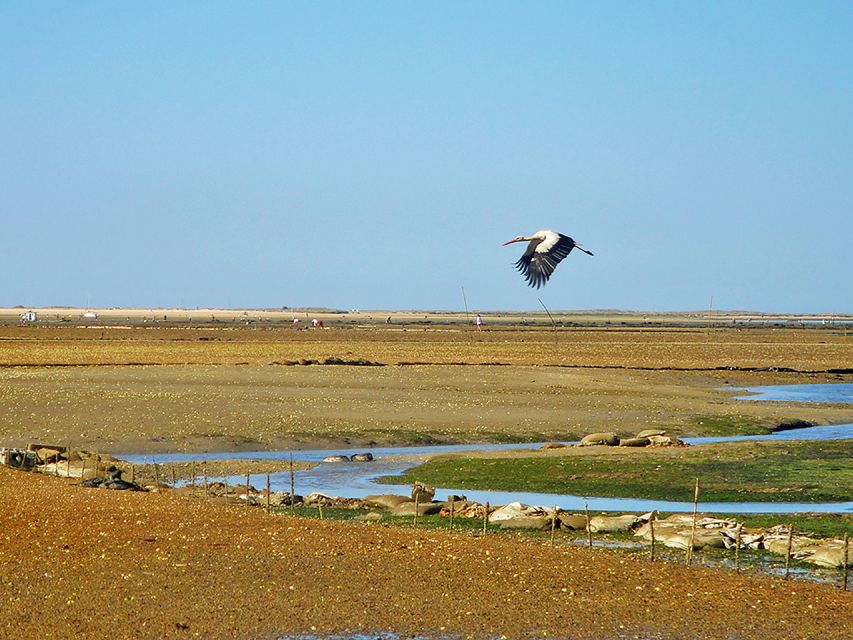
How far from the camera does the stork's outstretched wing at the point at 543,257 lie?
868 inches

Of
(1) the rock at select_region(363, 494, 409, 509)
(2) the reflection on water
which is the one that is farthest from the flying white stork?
(2) the reflection on water

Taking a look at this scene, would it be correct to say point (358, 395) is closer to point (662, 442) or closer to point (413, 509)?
point (662, 442)

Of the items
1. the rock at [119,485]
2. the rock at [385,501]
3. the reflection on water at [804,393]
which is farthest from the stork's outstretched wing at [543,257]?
the reflection on water at [804,393]

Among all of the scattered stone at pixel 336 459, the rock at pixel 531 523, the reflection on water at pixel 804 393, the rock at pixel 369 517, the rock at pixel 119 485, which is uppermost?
the reflection on water at pixel 804 393

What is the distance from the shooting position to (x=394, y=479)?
1048 inches

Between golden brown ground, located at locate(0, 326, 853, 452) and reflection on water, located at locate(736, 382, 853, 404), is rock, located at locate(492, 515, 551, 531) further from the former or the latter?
reflection on water, located at locate(736, 382, 853, 404)

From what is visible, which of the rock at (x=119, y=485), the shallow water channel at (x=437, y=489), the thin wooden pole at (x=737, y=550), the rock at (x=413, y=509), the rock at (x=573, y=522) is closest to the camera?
the thin wooden pole at (x=737, y=550)

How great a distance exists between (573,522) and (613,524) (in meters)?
0.64

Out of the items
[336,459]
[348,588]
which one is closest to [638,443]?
[336,459]

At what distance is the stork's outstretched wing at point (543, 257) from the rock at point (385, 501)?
438 cm

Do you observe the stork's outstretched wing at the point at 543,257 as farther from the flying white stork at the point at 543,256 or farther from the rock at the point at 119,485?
the rock at the point at 119,485

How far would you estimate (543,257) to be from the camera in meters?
22.4

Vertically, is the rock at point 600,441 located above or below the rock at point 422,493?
above

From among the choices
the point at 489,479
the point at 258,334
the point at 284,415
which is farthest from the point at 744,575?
the point at 258,334
